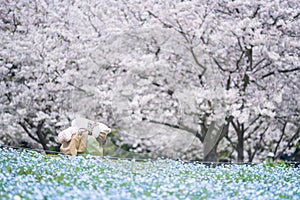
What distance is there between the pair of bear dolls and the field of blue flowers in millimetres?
889

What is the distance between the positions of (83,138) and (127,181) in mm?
2705

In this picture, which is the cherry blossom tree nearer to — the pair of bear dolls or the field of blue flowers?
the pair of bear dolls

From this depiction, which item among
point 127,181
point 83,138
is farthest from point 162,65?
point 127,181

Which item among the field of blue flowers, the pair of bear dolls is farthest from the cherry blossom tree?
the field of blue flowers

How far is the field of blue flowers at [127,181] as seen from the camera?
12.6 feet

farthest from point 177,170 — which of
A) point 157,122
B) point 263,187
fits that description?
point 157,122

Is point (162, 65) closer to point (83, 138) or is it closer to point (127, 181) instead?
point (83, 138)

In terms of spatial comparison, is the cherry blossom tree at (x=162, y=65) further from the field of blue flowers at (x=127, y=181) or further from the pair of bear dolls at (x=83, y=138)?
the field of blue flowers at (x=127, y=181)

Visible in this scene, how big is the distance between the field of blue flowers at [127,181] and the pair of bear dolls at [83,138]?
0.89m

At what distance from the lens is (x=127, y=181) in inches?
177

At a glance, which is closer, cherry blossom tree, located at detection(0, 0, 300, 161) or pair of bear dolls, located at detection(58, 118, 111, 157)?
pair of bear dolls, located at detection(58, 118, 111, 157)

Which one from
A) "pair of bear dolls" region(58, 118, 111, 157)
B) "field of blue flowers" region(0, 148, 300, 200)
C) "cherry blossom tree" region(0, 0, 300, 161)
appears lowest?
"field of blue flowers" region(0, 148, 300, 200)

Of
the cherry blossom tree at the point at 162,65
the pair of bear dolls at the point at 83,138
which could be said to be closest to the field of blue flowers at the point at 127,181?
the pair of bear dolls at the point at 83,138

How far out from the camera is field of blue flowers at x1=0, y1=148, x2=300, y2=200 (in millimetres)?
3844
